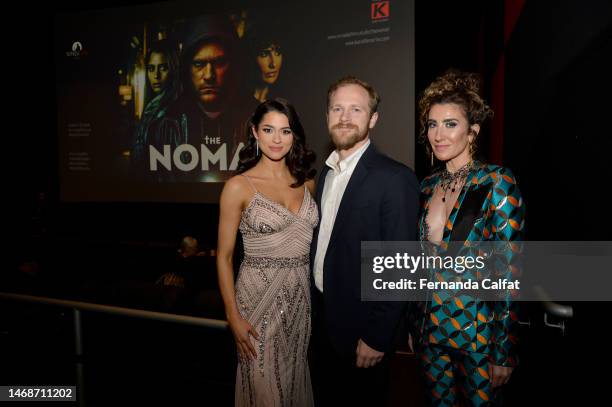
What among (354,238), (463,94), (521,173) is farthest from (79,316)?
(521,173)

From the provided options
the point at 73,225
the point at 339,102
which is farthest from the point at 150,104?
the point at 339,102

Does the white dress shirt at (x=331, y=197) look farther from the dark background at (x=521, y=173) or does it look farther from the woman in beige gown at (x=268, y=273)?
the dark background at (x=521, y=173)

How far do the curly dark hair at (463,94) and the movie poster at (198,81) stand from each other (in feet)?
7.81

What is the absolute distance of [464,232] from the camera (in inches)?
57.9

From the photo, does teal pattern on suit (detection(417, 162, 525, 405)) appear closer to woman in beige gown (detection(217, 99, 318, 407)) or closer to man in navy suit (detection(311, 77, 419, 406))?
man in navy suit (detection(311, 77, 419, 406))

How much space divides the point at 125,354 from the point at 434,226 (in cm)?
172

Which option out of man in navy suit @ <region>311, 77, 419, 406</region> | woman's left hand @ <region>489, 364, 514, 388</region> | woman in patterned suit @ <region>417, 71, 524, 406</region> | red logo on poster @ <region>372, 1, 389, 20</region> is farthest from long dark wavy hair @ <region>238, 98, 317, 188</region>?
red logo on poster @ <region>372, 1, 389, 20</region>

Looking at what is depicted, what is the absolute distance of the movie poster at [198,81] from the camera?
4.00 m

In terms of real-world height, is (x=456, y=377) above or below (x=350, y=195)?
below

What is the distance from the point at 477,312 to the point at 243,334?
3.12 feet

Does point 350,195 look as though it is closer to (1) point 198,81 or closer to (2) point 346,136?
(2) point 346,136

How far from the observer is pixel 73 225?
6.21 meters

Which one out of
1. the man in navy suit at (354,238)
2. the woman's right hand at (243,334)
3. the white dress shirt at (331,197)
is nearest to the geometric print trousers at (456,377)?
the man in navy suit at (354,238)

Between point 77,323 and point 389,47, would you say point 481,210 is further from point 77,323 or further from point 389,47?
point 389,47
